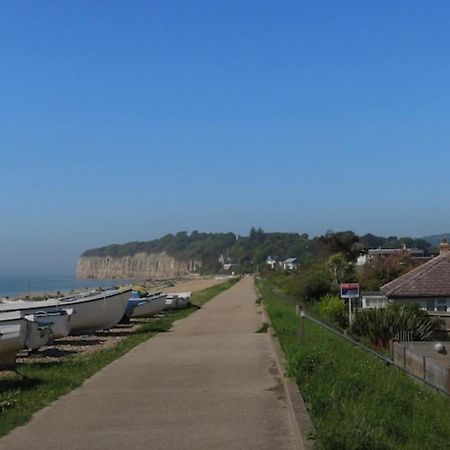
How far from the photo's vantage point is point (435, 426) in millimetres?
8383

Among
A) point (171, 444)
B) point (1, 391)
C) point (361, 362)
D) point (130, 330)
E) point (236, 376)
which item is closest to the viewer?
point (171, 444)

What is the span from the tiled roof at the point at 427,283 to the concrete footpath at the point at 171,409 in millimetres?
16116

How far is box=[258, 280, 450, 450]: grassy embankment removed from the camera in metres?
6.73

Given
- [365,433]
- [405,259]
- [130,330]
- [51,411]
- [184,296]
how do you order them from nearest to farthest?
[365,433], [51,411], [130,330], [184,296], [405,259]

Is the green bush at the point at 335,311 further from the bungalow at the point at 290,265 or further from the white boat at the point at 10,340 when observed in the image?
the bungalow at the point at 290,265

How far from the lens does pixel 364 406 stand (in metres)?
8.29

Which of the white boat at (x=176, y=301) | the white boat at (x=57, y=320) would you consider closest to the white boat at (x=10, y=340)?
the white boat at (x=57, y=320)

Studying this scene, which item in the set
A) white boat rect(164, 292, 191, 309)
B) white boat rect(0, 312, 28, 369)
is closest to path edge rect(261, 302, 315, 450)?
white boat rect(0, 312, 28, 369)

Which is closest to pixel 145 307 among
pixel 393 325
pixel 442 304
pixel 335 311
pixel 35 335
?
pixel 335 311

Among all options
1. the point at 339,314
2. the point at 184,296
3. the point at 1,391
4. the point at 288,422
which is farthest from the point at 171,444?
the point at 184,296

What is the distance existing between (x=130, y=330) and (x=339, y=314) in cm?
983

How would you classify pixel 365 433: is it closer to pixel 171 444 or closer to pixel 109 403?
pixel 171 444

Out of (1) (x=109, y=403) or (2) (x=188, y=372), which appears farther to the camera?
(2) (x=188, y=372)

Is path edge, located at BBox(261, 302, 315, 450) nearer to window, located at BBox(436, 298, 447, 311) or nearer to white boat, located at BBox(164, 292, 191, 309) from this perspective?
window, located at BBox(436, 298, 447, 311)
